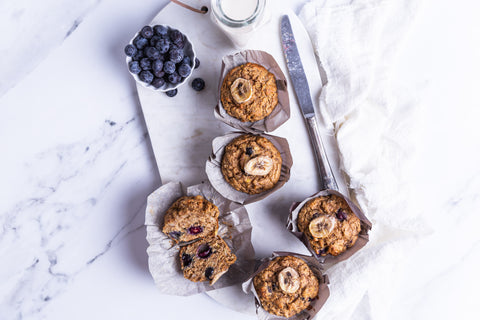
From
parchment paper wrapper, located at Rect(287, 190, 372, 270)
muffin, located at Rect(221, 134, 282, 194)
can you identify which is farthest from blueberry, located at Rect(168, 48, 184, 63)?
parchment paper wrapper, located at Rect(287, 190, 372, 270)

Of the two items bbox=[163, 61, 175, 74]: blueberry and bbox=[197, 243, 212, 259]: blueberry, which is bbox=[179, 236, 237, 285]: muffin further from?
bbox=[163, 61, 175, 74]: blueberry

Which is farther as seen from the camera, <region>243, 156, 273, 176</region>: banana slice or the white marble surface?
the white marble surface

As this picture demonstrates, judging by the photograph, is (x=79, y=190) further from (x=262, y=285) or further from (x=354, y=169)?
(x=354, y=169)

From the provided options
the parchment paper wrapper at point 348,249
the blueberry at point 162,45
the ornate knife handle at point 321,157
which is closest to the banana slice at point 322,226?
the parchment paper wrapper at point 348,249

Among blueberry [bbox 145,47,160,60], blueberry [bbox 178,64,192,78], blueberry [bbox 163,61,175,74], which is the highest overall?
blueberry [bbox 145,47,160,60]

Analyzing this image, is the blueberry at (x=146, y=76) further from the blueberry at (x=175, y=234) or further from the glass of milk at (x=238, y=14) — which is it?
the blueberry at (x=175, y=234)

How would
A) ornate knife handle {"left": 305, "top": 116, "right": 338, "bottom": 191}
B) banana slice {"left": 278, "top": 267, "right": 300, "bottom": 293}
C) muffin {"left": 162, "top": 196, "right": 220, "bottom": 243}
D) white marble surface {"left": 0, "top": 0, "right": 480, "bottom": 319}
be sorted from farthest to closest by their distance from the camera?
1. white marble surface {"left": 0, "top": 0, "right": 480, "bottom": 319}
2. ornate knife handle {"left": 305, "top": 116, "right": 338, "bottom": 191}
3. muffin {"left": 162, "top": 196, "right": 220, "bottom": 243}
4. banana slice {"left": 278, "top": 267, "right": 300, "bottom": 293}

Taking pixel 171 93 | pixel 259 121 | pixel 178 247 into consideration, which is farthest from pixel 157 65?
pixel 178 247

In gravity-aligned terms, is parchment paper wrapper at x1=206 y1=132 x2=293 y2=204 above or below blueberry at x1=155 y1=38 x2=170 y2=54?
below
